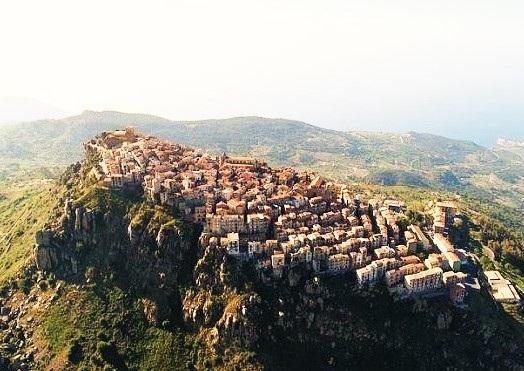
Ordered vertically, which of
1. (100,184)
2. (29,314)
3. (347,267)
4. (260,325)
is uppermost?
(100,184)

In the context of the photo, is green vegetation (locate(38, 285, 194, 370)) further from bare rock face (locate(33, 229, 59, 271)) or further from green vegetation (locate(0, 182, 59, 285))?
green vegetation (locate(0, 182, 59, 285))

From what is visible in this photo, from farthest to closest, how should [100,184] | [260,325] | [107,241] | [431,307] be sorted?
[100,184]
[107,241]
[431,307]
[260,325]

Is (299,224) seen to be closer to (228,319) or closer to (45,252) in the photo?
(228,319)

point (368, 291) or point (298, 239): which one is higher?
point (298, 239)

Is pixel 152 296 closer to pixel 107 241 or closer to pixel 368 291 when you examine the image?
pixel 107 241

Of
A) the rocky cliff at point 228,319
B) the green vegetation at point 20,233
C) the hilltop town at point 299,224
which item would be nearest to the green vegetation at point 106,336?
the rocky cliff at point 228,319

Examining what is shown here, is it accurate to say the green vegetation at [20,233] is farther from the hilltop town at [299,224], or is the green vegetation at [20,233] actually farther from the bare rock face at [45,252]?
the hilltop town at [299,224]

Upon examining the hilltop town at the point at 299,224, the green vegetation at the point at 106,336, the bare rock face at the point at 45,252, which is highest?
the hilltop town at the point at 299,224

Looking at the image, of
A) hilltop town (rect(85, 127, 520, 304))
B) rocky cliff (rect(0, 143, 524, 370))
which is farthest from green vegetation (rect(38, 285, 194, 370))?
hilltop town (rect(85, 127, 520, 304))

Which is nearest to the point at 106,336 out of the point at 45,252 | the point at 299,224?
the point at 45,252

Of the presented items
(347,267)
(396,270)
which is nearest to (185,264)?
(347,267)
